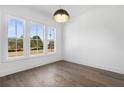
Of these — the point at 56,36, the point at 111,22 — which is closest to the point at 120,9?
the point at 111,22

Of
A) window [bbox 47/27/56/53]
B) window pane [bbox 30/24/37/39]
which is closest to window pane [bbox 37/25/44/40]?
window pane [bbox 30/24/37/39]

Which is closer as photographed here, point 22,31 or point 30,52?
point 22,31

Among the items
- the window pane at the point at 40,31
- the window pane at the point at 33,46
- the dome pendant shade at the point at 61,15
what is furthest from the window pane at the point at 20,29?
the dome pendant shade at the point at 61,15

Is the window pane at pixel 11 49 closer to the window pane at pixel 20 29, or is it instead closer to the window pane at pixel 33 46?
the window pane at pixel 20 29

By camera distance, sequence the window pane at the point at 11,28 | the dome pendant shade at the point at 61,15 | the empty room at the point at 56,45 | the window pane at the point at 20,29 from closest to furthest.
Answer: the dome pendant shade at the point at 61,15
the empty room at the point at 56,45
the window pane at the point at 11,28
the window pane at the point at 20,29

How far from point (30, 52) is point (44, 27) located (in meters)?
1.35

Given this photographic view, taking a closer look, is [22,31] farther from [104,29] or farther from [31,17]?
[104,29]

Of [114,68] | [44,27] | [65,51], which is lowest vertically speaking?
[114,68]

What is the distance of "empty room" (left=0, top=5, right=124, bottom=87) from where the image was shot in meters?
2.64

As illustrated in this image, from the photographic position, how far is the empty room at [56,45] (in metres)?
2.64

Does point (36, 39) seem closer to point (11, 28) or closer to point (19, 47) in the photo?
point (19, 47)

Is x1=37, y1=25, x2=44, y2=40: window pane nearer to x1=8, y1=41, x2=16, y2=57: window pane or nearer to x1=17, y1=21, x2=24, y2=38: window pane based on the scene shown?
x1=17, y1=21, x2=24, y2=38: window pane
